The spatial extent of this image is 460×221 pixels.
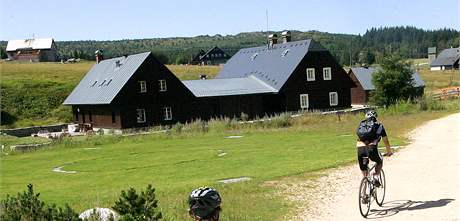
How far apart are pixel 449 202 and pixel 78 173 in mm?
13631

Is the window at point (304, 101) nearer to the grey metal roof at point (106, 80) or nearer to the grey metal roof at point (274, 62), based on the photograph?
the grey metal roof at point (274, 62)

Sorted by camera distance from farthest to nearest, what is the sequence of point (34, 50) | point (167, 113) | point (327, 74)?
point (34, 50) < point (327, 74) < point (167, 113)

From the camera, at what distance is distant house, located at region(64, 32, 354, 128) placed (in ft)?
156

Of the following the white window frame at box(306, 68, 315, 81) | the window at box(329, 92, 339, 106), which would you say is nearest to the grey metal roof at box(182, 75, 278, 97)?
the white window frame at box(306, 68, 315, 81)

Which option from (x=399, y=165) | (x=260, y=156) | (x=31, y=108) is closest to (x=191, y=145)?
(x=260, y=156)

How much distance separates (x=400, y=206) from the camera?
12047 mm

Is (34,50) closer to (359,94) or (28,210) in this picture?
(359,94)

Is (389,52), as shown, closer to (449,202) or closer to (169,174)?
(169,174)

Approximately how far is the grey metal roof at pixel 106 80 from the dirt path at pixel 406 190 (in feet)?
99.9

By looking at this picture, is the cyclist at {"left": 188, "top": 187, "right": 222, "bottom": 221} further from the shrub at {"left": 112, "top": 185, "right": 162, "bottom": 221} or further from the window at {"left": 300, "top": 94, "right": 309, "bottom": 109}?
the window at {"left": 300, "top": 94, "right": 309, "bottom": 109}

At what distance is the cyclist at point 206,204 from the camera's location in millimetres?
4961

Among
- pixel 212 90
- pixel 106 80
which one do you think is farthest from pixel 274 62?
pixel 106 80

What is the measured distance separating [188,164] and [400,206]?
1076cm

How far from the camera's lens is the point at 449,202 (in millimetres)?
12016
